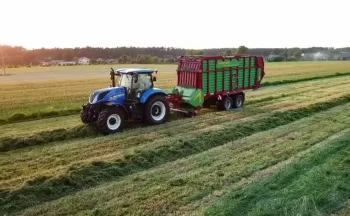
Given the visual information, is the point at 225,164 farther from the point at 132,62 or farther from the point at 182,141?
the point at 132,62

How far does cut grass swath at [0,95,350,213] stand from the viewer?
271 inches

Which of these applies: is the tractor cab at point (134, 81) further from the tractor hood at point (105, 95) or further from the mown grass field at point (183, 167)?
the mown grass field at point (183, 167)

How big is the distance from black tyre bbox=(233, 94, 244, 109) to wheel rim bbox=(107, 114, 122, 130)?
6.54 meters

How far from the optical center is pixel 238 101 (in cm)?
1695

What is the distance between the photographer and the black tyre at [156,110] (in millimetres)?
12922

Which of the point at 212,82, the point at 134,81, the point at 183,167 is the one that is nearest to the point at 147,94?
the point at 134,81

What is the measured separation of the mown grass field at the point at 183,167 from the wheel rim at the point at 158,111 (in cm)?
51

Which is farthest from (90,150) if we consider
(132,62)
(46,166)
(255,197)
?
(132,62)

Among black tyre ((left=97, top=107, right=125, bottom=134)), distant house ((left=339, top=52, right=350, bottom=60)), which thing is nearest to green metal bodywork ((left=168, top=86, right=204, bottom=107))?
black tyre ((left=97, top=107, right=125, bottom=134))

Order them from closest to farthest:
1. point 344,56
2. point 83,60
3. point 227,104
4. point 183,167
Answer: point 183,167, point 227,104, point 83,60, point 344,56

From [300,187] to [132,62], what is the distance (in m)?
72.4

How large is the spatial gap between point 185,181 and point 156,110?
19.9 ft

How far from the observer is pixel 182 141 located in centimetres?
1038

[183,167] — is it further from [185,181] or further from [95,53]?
[95,53]
